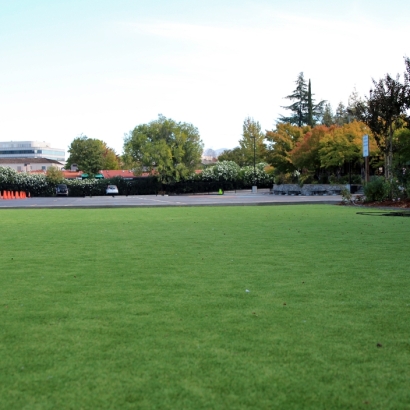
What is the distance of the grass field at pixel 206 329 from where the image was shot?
3.83 metres

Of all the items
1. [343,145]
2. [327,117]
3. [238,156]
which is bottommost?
[343,145]

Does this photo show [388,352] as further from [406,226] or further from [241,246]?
[406,226]

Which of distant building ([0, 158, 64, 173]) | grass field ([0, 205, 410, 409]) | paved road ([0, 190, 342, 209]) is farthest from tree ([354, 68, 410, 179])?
distant building ([0, 158, 64, 173])

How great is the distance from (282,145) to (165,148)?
59.7ft

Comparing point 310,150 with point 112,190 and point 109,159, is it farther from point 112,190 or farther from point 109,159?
point 109,159

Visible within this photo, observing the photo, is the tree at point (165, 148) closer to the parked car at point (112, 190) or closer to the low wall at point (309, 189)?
the parked car at point (112, 190)

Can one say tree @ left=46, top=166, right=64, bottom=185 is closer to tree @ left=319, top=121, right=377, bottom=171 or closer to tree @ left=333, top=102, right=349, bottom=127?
tree @ left=319, top=121, right=377, bottom=171

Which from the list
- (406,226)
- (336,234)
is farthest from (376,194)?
(336,234)

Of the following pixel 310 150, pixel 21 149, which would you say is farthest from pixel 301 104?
pixel 21 149

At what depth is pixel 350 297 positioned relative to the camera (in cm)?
666

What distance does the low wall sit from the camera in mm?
51469

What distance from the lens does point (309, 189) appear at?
54.1m

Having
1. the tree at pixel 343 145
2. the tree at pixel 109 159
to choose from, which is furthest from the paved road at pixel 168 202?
the tree at pixel 109 159

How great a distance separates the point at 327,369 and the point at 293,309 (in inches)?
71.8
